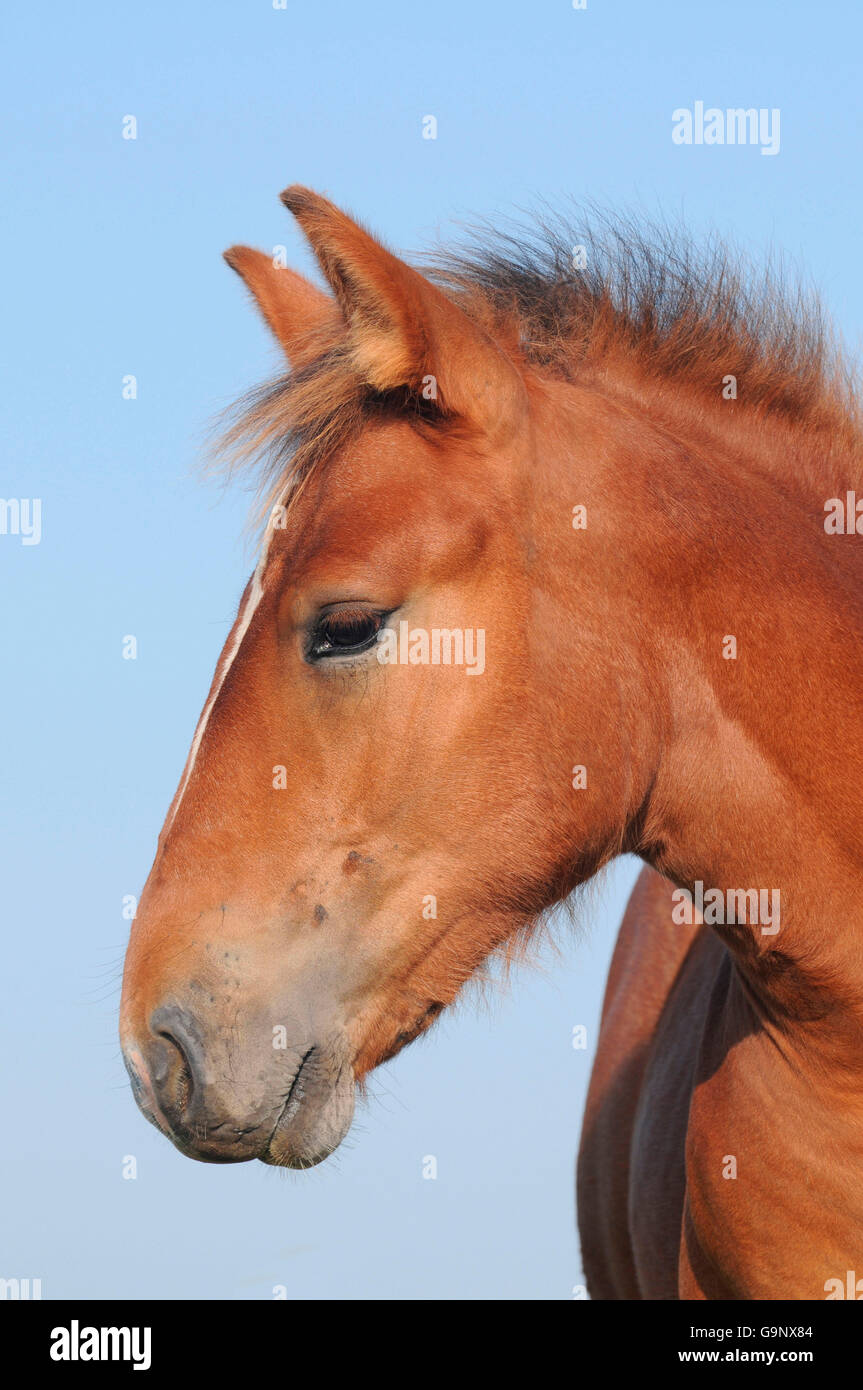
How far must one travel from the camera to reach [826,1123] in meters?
3.48

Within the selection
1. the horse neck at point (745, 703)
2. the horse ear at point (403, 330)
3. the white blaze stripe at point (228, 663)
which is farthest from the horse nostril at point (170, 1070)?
the horse ear at point (403, 330)

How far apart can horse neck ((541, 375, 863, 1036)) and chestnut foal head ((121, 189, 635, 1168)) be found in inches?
5.3

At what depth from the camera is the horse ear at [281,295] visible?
166 inches

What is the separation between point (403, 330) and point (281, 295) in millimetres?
1088

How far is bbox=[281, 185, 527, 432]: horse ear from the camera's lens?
10.7ft

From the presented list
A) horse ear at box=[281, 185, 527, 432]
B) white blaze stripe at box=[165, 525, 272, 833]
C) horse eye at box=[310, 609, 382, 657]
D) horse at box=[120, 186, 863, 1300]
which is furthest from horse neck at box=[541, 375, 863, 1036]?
white blaze stripe at box=[165, 525, 272, 833]

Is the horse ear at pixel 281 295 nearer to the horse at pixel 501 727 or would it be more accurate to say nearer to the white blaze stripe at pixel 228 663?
the horse at pixel 501 727

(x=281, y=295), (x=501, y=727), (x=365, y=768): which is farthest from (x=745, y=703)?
(x=281, y=295)

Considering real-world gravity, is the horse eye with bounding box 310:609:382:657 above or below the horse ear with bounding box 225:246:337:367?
below

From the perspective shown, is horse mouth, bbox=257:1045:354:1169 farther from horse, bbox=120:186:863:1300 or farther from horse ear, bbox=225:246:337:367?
horse ear, bbox=225:246:337:367

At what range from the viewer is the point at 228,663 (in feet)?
11.2

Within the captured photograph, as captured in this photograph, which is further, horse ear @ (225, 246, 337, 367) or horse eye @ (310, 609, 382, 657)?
horse ear @ (225, 246, 337, 367)

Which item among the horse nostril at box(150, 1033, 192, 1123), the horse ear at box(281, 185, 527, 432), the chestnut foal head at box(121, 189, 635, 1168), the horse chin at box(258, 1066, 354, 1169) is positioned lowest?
the horse chin at box(258, 1066, 354, 1169)

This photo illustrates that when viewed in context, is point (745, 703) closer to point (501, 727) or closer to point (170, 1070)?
point (501, 727)
